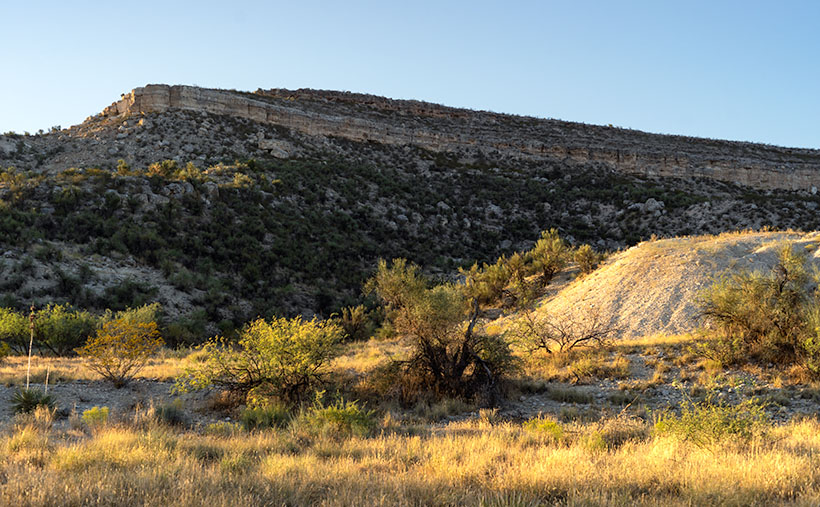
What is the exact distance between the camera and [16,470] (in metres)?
4.03

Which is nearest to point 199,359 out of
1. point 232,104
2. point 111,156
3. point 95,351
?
point 95,351

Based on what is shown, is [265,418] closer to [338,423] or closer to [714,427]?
[338,423]

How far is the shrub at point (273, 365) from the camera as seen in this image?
29.6 ft

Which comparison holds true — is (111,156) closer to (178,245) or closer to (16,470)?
(178,245)

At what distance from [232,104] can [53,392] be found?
3636 cm

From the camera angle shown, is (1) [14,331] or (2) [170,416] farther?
(1) [14,331]

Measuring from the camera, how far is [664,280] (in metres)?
14.5

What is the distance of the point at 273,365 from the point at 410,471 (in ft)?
17.6

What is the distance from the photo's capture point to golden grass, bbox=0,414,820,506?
11.8 feet

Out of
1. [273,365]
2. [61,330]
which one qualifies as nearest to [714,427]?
[273,365]

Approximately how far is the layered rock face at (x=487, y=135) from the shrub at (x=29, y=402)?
35.7 m

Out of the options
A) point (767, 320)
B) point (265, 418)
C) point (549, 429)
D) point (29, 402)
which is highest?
point (767, 320)

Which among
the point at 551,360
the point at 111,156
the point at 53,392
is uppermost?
the point at 111,156

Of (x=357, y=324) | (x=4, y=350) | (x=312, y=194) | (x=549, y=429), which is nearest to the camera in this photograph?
(x=549, y=429)
